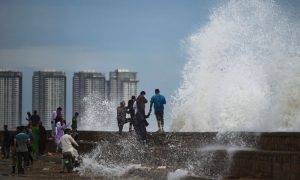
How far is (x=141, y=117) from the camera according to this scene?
20703 mm

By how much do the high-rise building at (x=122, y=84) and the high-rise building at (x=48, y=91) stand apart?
33.1ft

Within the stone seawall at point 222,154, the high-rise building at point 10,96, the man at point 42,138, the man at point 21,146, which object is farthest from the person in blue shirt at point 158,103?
the high-rise building at point 10,96

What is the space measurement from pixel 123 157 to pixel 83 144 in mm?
4081

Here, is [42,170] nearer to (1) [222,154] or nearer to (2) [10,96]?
(1) [222,154]

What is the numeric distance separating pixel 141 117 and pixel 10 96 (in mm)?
Result: 99122

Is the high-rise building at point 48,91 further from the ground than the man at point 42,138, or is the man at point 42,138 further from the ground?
the high-rise building at point 48,91

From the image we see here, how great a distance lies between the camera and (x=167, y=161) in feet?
58.4

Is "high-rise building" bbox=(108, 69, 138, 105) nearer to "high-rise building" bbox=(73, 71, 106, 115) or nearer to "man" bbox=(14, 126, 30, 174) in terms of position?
"high-rise building" bbox=(73, 71, 106, 115)

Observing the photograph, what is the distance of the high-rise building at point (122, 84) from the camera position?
98.1m

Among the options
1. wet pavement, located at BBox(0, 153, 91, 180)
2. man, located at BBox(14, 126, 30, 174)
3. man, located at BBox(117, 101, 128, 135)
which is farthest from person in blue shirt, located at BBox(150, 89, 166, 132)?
man, located at BBox(14, 126, 30, 174)

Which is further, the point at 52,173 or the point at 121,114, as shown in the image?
the point at 121,114

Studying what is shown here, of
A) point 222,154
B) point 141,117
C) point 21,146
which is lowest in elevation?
point 222,154

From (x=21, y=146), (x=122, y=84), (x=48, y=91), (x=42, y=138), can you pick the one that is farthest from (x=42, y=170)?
(x=48, y=91)

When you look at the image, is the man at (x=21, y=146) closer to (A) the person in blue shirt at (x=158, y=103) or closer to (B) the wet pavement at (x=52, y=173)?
(B) the wet pavement at (x=52, y=173)
